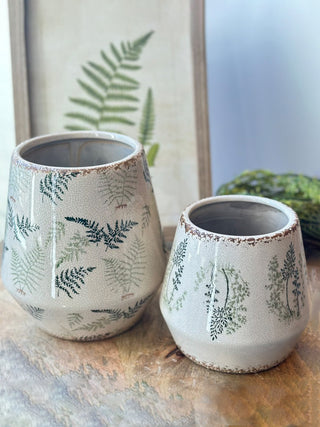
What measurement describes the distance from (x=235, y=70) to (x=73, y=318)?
524 millimetres

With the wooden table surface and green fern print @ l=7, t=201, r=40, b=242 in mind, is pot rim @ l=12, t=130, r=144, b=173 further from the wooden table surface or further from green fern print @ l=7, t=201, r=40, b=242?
the wooden table surface

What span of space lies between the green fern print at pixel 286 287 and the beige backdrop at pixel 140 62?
317 millimetres

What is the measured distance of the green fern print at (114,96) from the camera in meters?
0.77

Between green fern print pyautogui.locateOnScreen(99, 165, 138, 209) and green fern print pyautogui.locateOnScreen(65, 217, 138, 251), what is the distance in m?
0.02

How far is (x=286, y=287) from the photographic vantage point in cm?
47

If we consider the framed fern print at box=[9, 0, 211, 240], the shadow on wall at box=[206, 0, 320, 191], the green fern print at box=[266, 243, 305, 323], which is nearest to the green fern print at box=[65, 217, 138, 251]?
the green fern print at box=[266, 243, 305, 323]

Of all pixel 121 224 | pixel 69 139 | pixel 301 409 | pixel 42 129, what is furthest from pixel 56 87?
pixel 301 409

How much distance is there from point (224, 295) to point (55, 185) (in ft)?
0.47

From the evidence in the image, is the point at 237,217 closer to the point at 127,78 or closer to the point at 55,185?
the point at 55,185

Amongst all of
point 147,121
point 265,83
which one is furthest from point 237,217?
point 265,83

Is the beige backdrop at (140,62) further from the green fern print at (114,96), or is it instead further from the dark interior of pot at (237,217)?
the dark interior of pot at (237,217)

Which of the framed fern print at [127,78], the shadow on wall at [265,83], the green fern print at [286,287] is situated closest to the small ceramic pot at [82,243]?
the green fern print at [286,287]

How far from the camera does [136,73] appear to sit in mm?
778

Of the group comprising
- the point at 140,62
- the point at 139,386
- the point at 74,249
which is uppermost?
the point at 140,62
